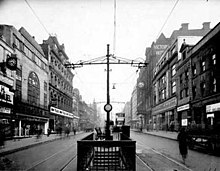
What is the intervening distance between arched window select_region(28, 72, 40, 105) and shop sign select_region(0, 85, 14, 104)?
725 cm

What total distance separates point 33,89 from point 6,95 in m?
10.8

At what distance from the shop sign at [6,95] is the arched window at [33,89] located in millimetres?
7245

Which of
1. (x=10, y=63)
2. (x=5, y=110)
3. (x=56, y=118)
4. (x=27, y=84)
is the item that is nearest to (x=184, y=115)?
(x=56, y=118)

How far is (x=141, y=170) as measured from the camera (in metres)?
10.3

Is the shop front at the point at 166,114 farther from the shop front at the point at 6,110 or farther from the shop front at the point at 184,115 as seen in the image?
the shop front at the point at 6,110

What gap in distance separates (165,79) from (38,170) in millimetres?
52362

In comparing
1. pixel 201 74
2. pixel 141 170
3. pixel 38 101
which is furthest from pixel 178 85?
pixel 141 170

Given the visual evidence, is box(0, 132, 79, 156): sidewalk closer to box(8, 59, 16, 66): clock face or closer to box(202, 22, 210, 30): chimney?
box(8, 59, 16, 66): clock face

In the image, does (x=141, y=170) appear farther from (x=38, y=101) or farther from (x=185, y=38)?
(x=185, y=38)

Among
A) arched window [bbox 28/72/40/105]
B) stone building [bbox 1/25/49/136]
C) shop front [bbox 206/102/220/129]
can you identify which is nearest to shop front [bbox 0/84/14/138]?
stone building [bbox 1/25/49/136]

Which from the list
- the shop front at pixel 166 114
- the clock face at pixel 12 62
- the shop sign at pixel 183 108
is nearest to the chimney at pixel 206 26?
the shop front at pixel 166 114

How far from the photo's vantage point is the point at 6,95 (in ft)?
94.2

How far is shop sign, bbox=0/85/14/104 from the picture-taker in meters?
27.3

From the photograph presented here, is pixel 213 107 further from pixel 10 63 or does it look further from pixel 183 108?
pixel 10 63
